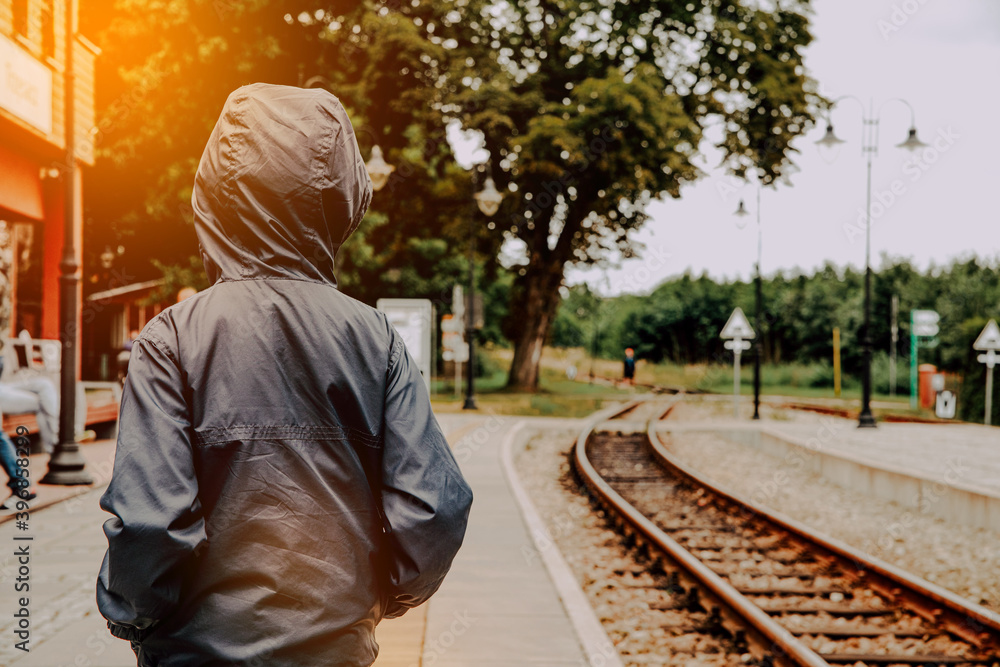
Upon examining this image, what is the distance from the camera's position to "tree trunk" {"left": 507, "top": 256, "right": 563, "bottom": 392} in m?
31.5

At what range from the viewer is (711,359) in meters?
64.2

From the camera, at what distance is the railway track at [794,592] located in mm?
5023

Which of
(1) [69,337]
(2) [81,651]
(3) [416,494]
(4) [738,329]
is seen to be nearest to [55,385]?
A: (1) [69,337]

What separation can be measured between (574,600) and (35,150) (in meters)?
10.4

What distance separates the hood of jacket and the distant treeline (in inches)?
1376

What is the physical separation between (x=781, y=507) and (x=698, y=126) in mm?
18197

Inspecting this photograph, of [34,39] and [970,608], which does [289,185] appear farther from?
[34,39]

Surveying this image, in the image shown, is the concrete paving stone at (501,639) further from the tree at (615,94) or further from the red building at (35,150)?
the tree at (615,94)

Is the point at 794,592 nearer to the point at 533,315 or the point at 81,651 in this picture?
the point at 81,651

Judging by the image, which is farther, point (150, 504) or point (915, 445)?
point (915, 445)

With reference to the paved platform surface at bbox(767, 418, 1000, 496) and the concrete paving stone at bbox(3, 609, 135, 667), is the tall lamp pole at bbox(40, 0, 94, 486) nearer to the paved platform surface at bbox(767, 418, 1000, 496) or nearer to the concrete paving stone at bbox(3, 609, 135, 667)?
the concrete paving stone at bbox(3, 609, 135, 667)

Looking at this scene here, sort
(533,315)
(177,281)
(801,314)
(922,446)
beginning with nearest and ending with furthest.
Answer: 1. (922,446)
2. (177,281)
3. (533,315)
4. (801,314)

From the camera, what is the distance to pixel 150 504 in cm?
161

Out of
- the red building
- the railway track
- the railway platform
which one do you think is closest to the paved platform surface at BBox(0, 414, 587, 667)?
the railway track
